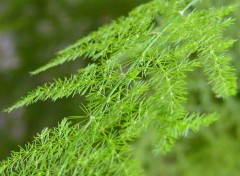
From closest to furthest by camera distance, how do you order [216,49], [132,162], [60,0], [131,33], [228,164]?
[132,162] < [216,49] < [131,33] < [228,164] < [60,0]

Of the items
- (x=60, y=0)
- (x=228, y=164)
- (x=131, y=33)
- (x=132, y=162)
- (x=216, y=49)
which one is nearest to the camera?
(x=132, y=162)

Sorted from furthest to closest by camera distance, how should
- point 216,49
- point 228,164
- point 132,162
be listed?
point 228,164 → point 216,49 → point 132,162

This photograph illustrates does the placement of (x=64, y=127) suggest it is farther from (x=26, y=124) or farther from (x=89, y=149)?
(x=26, y=124)

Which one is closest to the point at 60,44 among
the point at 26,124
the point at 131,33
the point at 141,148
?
the point at 26,124

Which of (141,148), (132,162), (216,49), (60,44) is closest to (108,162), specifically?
(132,162)

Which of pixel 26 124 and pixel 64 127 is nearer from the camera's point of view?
pixel 64 127

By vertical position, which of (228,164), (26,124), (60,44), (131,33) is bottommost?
(228,164)

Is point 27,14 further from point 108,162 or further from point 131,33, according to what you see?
point 108,162

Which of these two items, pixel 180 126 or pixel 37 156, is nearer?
pixel 180 126

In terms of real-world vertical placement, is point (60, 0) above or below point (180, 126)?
above
